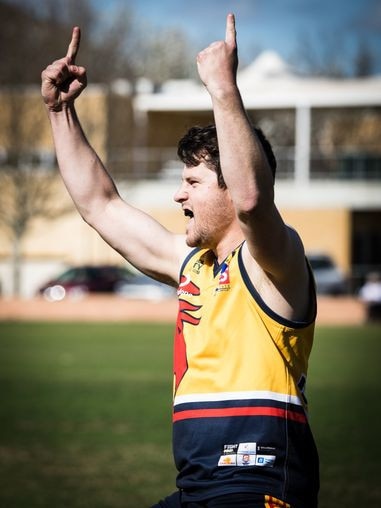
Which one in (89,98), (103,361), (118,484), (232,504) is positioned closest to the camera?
(232,504)

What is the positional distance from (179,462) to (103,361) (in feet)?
62.3

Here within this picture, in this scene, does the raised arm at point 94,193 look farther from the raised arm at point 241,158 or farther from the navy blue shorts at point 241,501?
the navy blue shorts at point 241,501

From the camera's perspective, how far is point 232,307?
3984mm


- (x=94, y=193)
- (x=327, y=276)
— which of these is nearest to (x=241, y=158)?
(x=94, y=193)

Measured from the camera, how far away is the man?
371 cm

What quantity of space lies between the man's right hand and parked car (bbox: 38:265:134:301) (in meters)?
36.0

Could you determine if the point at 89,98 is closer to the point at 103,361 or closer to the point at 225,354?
the point at 103,361

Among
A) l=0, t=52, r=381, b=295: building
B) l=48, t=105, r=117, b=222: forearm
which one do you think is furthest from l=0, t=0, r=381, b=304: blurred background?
l=48, t=105, r=117, b=222: forearm

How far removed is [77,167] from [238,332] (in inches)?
52.6

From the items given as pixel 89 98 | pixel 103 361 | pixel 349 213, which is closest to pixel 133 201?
pixel 89 98

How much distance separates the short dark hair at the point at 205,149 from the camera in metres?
4.16

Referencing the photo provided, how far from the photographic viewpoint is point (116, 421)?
1477 cm

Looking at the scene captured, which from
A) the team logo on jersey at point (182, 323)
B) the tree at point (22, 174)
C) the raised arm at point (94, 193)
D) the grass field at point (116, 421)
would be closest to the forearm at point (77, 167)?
the raised arm at point (94, 193)

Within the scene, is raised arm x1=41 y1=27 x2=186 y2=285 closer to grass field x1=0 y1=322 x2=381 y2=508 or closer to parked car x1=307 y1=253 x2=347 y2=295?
grass field x1=0 y1=322 x2=381 y2=508
